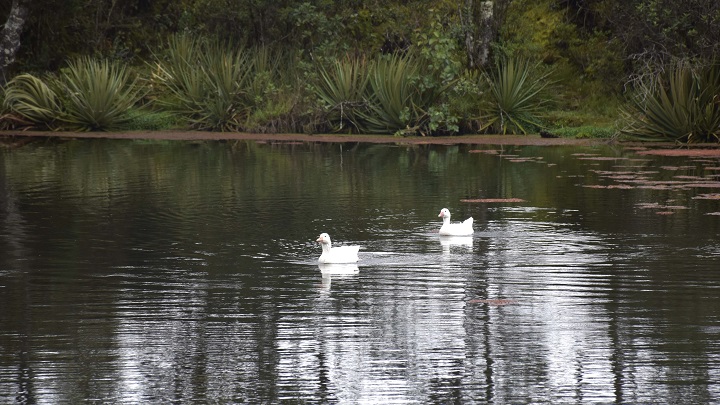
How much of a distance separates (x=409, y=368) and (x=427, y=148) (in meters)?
20.1

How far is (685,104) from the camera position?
88.1ft

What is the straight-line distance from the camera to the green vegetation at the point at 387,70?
2989cm

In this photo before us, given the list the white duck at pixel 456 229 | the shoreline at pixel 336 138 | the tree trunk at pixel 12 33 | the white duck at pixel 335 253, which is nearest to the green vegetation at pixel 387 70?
the shoreline at pixel 336 138

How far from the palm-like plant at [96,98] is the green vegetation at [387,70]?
0.14 feet

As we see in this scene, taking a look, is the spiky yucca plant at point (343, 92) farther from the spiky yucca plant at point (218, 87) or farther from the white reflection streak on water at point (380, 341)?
the white reflection streak on water at point (380, 341)

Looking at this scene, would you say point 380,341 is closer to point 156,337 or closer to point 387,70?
point 156,337

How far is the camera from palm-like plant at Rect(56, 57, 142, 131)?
33.2m

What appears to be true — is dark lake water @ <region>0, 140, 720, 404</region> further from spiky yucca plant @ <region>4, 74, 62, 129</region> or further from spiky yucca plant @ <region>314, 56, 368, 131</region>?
spiky yucca plant @ <region>4, 74, 62, 129</region>

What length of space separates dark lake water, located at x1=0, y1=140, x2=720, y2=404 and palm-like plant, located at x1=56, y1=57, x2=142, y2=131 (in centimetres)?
1131

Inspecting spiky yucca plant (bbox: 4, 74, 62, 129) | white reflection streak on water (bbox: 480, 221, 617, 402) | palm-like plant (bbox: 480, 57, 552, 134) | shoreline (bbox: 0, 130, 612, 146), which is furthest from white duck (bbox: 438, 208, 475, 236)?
spiky yucca plant (bbox: 4, 74, 62, 129)

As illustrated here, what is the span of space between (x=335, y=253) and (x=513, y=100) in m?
18.2

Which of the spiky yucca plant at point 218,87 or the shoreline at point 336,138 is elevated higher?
the spiky yucca plant at point 218,87

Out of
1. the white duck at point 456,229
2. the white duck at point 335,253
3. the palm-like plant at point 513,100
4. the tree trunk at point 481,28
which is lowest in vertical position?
the white duck at point 335,253

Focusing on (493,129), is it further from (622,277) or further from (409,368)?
(409,368)
